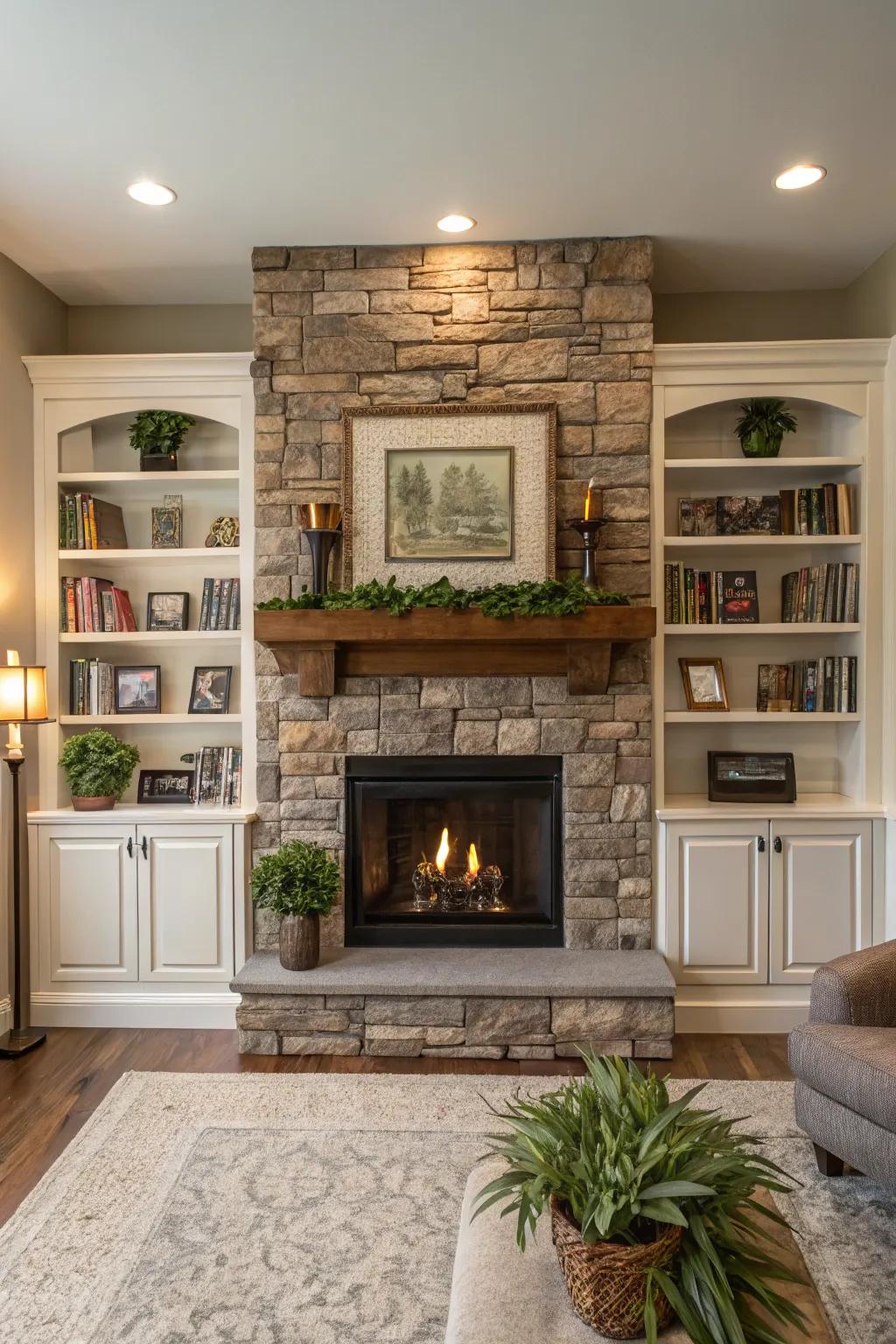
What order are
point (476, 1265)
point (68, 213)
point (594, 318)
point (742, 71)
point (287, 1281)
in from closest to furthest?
point (476, 1265), point (287, 1281), point (742, 71), point (68, 213), point (594, 318)

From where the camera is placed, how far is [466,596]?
130 inches

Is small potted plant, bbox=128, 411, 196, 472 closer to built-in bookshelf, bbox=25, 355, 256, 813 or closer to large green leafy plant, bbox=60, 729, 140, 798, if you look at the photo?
built-in bookshelf, bbox=25, 355, 256, 813

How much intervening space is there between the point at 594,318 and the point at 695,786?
1.98m

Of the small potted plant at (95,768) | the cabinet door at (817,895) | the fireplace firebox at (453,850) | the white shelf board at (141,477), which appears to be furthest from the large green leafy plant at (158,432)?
the cabinet door at (817,895)

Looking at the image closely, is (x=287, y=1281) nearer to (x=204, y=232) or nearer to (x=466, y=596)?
(x=466, y=596)

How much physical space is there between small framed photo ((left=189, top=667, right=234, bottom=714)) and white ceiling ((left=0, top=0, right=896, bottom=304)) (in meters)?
1.65

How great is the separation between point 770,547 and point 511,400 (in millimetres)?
1282

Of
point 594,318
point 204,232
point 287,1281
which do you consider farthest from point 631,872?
point 204,232

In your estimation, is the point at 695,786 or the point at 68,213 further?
the point at 695,786

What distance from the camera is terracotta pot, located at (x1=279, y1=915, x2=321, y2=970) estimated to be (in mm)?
3312

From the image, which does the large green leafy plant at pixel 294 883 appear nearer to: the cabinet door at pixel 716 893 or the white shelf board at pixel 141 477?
the cabinet door at pixel 716 893

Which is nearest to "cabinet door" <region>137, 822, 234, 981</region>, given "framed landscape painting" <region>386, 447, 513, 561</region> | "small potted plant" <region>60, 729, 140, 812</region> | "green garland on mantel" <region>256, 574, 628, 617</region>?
"small potted plant" <region>60, 729, 140, 812</region>

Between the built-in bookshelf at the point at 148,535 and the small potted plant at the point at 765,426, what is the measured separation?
6.65 feet

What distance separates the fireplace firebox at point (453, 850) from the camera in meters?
3.54
